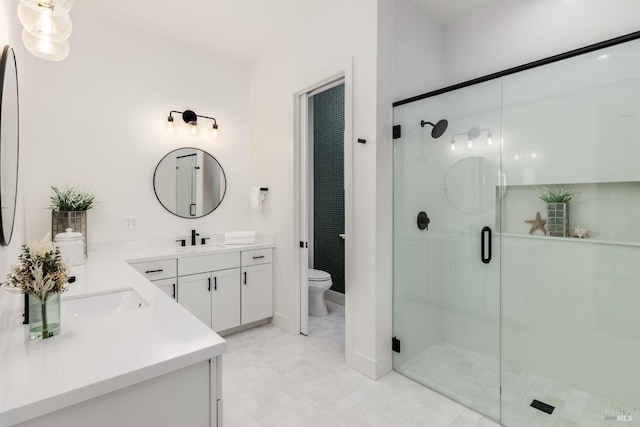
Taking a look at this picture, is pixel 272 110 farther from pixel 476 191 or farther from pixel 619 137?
pixel 619 137

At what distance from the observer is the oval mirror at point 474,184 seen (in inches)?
82.4

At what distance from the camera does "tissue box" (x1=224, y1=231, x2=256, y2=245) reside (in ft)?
10.5

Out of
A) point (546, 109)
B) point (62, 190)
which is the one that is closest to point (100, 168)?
point (62, 190)

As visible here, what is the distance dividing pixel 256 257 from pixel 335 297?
1308mm

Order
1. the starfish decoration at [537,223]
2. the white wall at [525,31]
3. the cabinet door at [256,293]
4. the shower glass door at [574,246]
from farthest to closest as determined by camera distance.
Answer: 1. the cabinet door at [256,293]
2. the white wall at [525,31]
3. the starfish decoration at [537,223]
4. the shower glass door at [574,246]

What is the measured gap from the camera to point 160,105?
121 inches

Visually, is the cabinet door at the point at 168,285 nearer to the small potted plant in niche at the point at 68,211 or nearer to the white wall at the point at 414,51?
the small potted plant in niche at the point at 68,211

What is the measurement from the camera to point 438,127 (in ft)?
7.59

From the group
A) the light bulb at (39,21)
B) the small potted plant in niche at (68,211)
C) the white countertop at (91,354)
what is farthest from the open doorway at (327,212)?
the light bulb at (39,21)

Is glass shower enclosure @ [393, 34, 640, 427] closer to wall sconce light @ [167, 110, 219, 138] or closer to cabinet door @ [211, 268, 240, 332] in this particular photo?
cabinet door @ [211, 268, 240, 332]

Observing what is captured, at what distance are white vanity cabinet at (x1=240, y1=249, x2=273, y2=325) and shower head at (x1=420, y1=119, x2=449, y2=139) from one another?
1.91 meters

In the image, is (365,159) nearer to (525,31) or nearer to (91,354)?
(525,31)

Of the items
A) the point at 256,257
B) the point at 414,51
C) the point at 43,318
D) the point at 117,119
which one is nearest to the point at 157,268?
the point at 256,257

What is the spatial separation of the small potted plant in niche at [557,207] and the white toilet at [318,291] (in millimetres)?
2192
